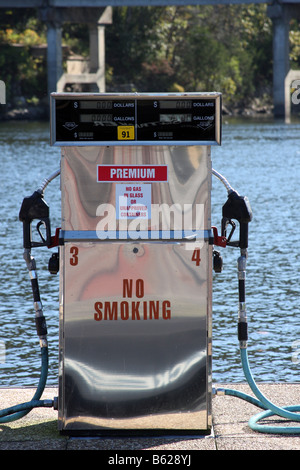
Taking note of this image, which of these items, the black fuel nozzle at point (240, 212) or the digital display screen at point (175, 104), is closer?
the digital display screen at point (175, 104)

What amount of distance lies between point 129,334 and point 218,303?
5025mm

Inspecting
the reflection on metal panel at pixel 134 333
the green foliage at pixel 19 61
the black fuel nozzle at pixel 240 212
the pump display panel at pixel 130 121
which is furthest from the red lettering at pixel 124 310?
the green foliage at pixel 19 61

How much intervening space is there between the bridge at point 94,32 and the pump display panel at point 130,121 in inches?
2264

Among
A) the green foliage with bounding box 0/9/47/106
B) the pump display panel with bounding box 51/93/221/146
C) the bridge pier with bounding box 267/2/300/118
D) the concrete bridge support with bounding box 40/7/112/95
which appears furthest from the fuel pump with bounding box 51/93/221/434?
the green foliage with bounding box 0/9/47/106

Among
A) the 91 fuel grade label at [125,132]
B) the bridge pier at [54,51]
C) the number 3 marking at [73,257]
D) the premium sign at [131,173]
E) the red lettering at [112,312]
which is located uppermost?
the bridge pier at [54,51]

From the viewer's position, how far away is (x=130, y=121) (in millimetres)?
4664

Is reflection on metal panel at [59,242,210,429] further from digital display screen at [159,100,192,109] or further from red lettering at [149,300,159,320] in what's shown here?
digital display screen at [159,100,192,109]

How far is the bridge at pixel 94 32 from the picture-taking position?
63.7 metres

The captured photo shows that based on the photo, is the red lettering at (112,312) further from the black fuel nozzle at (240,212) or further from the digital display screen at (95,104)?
the digital display screen at (95,104)

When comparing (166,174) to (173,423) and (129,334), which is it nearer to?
(129,334)

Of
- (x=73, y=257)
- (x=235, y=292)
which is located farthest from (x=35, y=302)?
(x=235, y=292)

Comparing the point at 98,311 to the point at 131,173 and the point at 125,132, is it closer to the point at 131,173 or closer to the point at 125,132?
the point at 131,173

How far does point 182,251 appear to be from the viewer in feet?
15.4

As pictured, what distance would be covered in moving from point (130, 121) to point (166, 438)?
4.98ft
